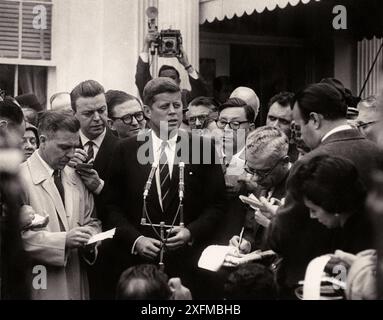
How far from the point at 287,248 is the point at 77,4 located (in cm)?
452

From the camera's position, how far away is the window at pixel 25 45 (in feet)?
23.5

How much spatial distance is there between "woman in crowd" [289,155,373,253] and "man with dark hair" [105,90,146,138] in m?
1.87

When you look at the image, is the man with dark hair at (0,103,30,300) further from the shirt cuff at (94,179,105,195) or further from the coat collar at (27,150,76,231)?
the shirt cuff at (94,179,105,195)

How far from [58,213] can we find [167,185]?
1.77ft

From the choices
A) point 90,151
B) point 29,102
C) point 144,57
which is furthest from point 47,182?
point 144,57

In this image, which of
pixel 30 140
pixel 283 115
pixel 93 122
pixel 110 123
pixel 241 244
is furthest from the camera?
pixel 110 123

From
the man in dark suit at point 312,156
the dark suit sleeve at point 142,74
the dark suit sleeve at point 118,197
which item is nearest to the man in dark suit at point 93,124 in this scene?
the dark suit sleeve at point 118,197

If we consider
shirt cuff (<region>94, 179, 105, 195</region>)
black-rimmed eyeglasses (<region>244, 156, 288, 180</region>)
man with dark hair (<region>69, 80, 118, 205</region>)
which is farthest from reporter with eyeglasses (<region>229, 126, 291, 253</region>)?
man with dark hair (<region>69, 80, 118, 205</region>)

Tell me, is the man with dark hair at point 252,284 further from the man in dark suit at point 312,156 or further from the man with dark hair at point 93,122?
the man with dark hair at point 93,122

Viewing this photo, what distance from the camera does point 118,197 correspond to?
157 inches

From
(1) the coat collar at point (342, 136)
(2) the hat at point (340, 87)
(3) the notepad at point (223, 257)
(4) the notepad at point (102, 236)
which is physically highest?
(2) the hat at point (340, 87)

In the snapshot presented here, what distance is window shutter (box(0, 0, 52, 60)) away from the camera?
7180mm

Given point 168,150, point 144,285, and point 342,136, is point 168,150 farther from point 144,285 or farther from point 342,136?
point 144,285

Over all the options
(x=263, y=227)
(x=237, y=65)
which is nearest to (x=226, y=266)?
(x=263, y=227)
